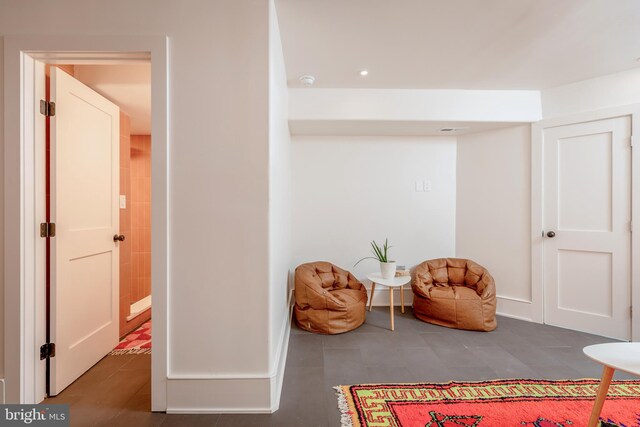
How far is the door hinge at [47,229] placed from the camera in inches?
65.2

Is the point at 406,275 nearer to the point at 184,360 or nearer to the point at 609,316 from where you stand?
the point at 609,316

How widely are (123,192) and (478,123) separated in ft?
11.7

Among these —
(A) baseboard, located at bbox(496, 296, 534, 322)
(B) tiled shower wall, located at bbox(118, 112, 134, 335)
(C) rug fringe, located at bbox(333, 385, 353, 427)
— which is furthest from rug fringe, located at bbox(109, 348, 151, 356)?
(A) baseboard, located at bbox(496, 296, 534, 322)

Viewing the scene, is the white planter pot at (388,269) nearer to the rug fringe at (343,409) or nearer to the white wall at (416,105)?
the rug fringe at (343,409)

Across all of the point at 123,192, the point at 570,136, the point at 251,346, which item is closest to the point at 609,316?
the point at 570,136

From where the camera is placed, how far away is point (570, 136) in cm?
274

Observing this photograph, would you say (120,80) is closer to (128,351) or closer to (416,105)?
(128,351)

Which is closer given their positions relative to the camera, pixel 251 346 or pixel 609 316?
pixel 251 346

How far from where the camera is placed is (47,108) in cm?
170

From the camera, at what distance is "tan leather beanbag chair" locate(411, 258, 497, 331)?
8.75 feet

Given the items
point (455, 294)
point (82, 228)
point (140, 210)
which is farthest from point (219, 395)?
point (140, 210)

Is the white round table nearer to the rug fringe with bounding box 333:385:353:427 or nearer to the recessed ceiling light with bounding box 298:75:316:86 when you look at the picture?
the rug fringe with bounding box 333:385:353:427

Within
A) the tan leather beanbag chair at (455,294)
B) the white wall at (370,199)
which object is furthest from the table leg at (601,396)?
the white wall at (370,199)

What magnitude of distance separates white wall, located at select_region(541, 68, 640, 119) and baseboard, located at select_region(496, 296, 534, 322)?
1933 mm
